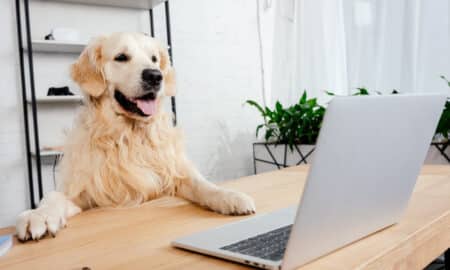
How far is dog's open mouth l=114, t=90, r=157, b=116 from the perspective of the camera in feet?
4.21

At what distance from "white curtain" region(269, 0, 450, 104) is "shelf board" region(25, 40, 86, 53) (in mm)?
1707

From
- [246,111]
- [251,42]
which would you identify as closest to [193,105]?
[246,111]

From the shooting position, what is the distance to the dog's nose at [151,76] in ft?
4.51

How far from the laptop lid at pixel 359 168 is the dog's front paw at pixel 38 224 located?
0.47 m

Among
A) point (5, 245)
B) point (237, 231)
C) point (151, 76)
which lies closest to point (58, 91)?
point (151, 76)

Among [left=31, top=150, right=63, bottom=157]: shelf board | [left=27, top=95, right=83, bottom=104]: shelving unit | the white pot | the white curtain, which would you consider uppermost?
the white curtain

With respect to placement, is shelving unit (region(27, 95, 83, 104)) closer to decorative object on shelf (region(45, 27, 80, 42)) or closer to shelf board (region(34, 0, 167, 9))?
decorative object on shelf (region(45, 27, 80, 42))

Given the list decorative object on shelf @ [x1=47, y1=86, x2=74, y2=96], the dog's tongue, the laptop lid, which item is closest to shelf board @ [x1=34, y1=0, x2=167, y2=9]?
decorative object on shelf @ [x1=47, y1=86, x2=74, y2=96]

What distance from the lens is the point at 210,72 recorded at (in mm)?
3486

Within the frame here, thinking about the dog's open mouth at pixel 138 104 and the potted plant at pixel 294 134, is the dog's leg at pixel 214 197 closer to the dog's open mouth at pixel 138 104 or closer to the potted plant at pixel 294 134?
the dog's open mouth at pixel 138 104

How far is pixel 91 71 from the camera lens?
1327mm

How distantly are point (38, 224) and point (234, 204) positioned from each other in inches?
14.9

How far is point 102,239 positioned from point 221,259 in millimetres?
243

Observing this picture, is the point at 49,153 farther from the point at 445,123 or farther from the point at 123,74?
the point at 445,123
